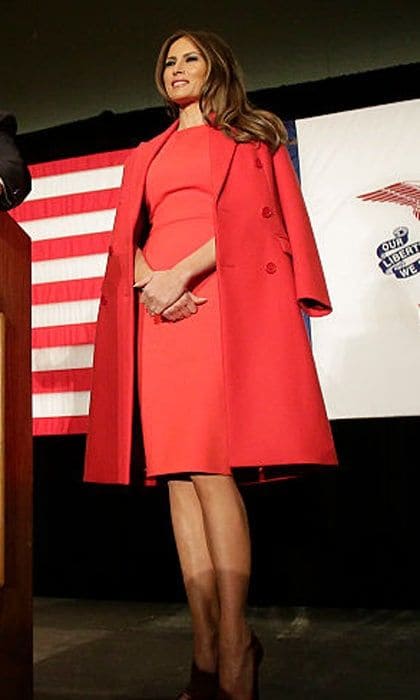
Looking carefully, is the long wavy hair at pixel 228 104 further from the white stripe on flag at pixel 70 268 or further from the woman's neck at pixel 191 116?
the white stripe on flag at pixel 70 268

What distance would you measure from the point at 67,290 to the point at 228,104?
1.65m

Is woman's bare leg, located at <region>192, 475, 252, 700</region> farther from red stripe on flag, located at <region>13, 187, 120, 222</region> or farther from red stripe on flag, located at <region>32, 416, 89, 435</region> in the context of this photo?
red stripe on flag, located at <region>13, 187, 120, 222</region>

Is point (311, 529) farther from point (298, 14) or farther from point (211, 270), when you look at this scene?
point (298, 14)

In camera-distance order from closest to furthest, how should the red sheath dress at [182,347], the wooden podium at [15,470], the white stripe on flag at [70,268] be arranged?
the wooden podium at [15,470], the red sheath dress at [182,347], the white stripe on flag at [70,268]

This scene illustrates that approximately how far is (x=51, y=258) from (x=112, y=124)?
0.57m

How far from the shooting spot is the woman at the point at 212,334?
1.35 metres

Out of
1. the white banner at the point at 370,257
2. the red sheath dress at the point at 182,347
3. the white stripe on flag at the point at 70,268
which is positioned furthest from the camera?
the white stripe on flag at the point at 70,268

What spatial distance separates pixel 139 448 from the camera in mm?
1505

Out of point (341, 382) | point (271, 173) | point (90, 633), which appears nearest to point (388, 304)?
point (341, 382)

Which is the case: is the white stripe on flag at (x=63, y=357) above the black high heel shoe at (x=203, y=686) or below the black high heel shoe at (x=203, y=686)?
above

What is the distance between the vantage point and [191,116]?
1.54m

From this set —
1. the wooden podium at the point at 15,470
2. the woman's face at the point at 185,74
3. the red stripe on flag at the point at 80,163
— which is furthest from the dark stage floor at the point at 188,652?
the red stripe on flag at the point at 80,163

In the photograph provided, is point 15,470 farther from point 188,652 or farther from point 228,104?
point 188,652

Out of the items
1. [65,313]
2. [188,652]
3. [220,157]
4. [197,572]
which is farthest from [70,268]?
[197,572]
